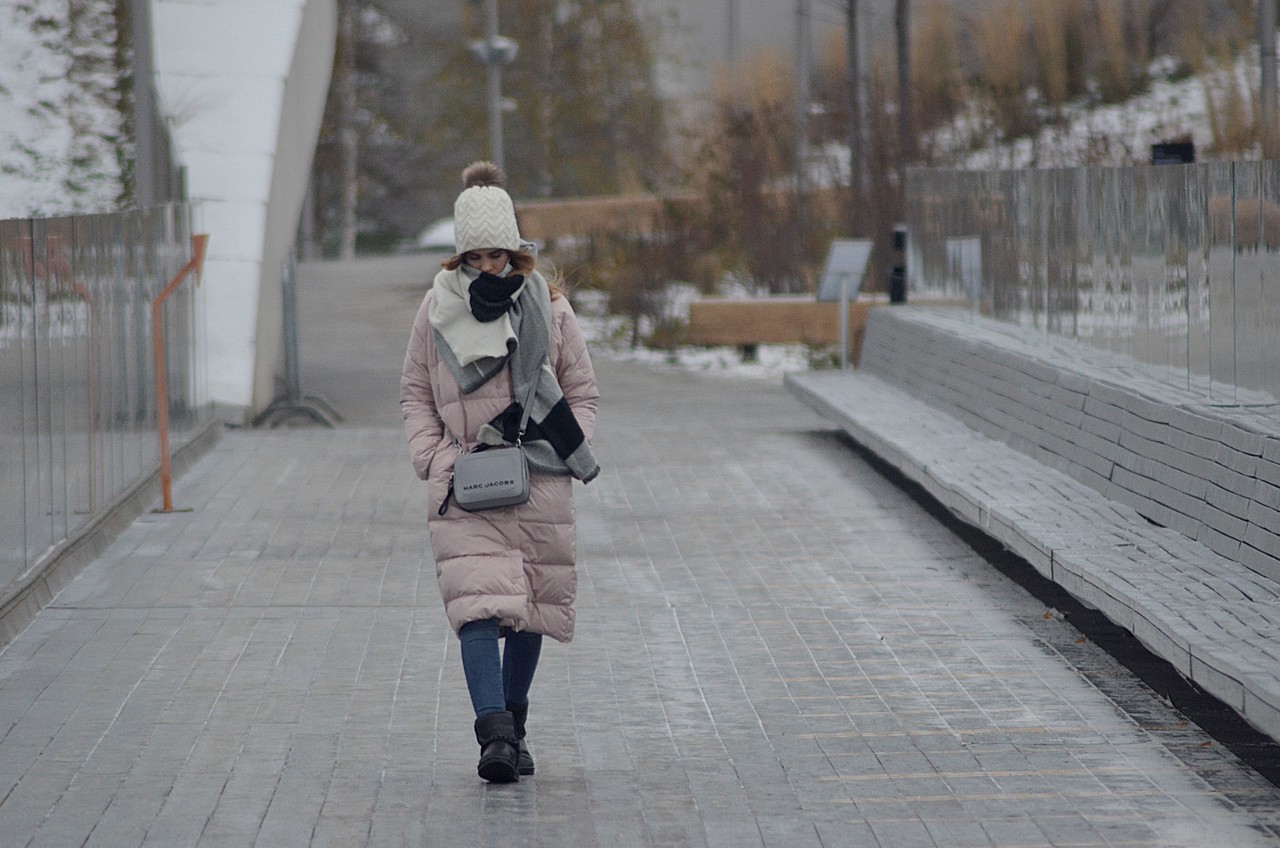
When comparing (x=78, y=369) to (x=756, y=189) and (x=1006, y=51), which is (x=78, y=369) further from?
(x=1006, y=51)

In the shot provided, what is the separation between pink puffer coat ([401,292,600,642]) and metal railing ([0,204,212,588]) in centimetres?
258

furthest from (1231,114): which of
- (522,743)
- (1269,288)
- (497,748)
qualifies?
(497,748)

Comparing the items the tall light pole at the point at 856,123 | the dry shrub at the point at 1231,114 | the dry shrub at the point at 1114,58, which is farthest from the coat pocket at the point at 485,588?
the dry shrub at the point at 1114,58

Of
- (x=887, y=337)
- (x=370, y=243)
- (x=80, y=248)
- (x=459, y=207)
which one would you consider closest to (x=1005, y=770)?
(x=459, y=207)

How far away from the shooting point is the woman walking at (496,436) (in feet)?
19.9

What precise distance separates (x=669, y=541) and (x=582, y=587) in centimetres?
133

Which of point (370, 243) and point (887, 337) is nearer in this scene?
point (887, 337)

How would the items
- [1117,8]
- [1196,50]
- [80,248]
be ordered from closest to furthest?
[80,248] < [1196,50] < [1117,8]

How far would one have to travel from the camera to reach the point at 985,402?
1189 centimetres

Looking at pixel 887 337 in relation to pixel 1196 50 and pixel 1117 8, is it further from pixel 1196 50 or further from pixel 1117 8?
pixel 1117 8

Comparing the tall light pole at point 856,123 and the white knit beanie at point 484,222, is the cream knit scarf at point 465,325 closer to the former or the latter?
the white knit beanie at point 484,222

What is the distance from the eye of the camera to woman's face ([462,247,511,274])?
6.12 metres

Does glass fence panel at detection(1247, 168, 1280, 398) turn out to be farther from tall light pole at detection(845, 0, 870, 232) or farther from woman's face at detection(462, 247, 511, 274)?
tall light pole at detection(845, 0, 870, 232)

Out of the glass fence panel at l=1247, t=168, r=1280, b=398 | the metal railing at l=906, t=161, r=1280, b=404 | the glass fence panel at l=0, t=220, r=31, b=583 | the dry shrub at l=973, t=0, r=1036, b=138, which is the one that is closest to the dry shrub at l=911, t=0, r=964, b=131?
the dry shrub at l=973, t=0, r=1036, b=138
